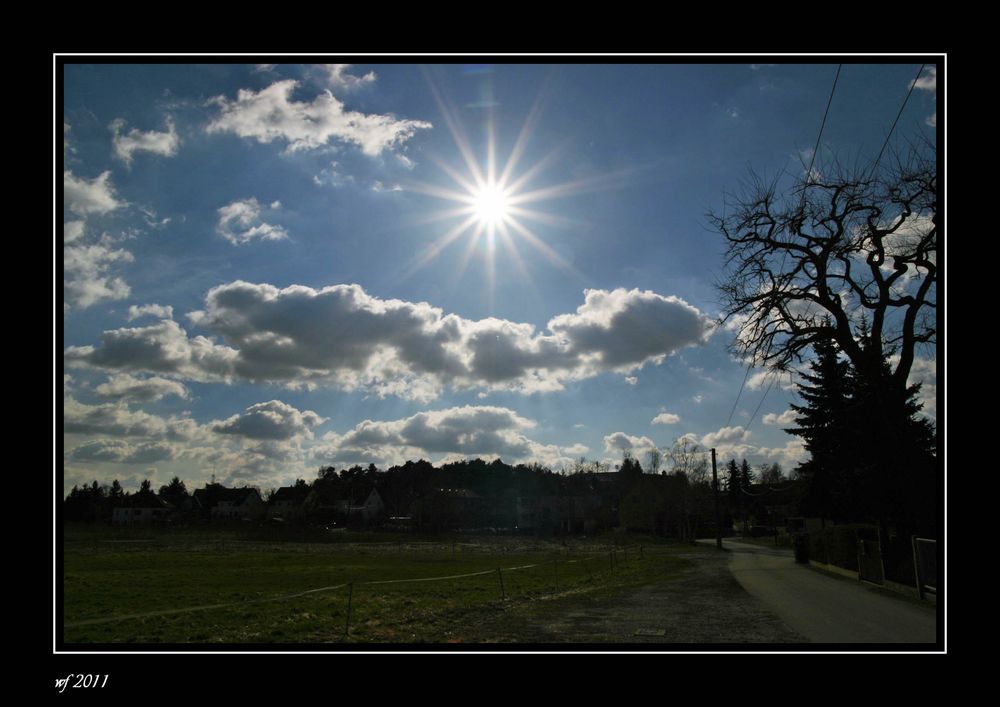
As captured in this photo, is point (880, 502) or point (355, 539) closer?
point (880, 502)

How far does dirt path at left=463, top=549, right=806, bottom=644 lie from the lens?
37.4 ft

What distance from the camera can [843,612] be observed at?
13.6m

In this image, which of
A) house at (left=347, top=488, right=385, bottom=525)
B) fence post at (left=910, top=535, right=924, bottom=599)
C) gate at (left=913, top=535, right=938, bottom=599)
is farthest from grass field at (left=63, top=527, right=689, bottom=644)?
house at (left=347, top=488, right=385, bottom=525)

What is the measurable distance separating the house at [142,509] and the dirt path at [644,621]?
98110mm

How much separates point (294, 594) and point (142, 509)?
4216 inches

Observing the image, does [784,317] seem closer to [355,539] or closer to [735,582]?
[735,582]

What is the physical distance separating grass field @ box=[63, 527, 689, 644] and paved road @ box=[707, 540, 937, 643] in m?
5.14

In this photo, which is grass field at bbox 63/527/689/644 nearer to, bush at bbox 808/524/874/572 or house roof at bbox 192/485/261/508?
bush at bbox 808/524/874/572

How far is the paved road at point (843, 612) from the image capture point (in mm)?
10891

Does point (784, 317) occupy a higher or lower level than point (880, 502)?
higher
